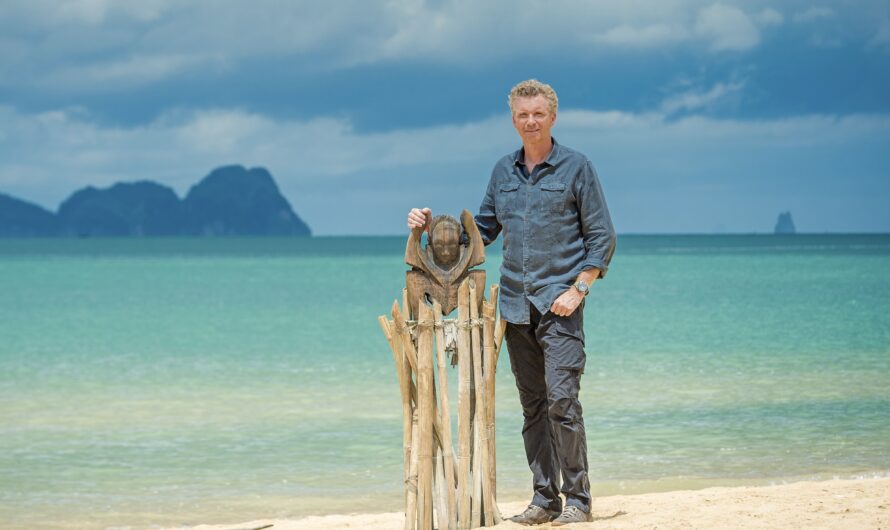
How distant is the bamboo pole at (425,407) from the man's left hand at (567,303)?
1.98 feet

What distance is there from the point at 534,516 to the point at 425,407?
79 centimetres

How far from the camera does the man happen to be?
525 cm

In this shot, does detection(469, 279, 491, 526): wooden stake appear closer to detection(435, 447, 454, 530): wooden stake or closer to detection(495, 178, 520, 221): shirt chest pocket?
detection(435, 447, 454, 530): wooden stake

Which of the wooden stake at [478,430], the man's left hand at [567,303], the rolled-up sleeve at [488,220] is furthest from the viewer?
the rolled-up sleeve at [488,220]

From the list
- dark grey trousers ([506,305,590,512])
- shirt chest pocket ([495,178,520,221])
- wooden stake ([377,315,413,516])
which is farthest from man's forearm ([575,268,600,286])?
wooden stake ([377,315,413,516])

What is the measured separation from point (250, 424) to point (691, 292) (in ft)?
95.9

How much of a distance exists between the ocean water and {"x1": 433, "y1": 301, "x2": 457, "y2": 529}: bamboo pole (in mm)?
2545

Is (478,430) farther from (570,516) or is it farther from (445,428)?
(570,516)

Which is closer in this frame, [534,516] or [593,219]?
[593,219]

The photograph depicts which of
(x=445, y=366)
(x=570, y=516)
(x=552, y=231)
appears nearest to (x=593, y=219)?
(x=552, y=231)

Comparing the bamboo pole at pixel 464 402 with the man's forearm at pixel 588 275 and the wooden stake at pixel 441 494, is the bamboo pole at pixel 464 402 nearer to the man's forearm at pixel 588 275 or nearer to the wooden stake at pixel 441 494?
the wooden stake at pixel 441 494

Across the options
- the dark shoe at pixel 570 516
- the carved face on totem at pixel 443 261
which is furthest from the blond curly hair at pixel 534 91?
the dark shoe at pixel 570 516

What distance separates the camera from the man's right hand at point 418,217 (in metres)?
5.36

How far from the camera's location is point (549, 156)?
5.33 metres
